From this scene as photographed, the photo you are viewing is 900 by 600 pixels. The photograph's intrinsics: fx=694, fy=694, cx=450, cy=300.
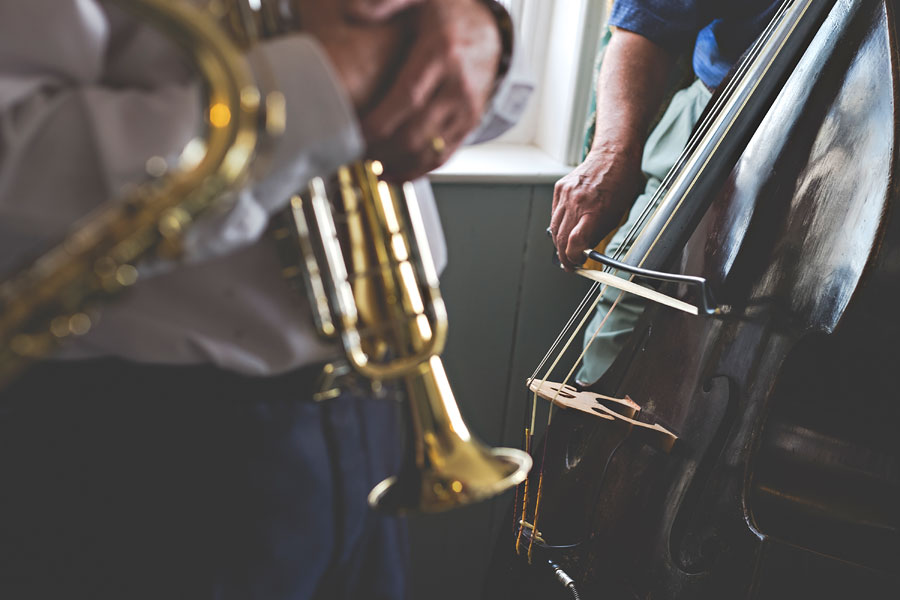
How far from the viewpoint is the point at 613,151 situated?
1.07 meters

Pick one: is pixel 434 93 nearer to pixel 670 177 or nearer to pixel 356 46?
pixel 356 46

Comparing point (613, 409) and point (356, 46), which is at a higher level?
point (356, 46)

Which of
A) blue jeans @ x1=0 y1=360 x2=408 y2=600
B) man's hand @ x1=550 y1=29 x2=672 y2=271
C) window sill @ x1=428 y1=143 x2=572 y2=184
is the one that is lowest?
blue jeans @ x1=0 y1=360 x2=408 y2=600

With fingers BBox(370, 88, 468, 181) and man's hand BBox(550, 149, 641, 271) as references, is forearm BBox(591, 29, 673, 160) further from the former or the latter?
fingers BBox(370, 88, 468, 181)

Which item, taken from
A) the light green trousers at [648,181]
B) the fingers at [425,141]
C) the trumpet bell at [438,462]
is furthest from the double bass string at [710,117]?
the fingers at [425,141]

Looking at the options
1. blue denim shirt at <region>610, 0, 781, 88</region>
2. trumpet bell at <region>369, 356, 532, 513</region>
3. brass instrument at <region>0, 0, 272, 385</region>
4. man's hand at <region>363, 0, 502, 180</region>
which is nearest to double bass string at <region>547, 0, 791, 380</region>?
blue denim shirt at <region>610, 0, 781, 88</region>

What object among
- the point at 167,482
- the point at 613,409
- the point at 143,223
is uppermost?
the point at 143,223

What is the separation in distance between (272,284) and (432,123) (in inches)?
6.9

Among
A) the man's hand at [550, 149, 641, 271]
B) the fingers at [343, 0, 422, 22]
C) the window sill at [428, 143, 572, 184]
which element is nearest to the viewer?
the fingers at [343, 0, 422, 22]

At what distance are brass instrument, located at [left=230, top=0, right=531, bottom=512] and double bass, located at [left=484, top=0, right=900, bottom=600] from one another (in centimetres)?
35

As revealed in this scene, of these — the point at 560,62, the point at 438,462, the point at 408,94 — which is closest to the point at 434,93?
the point at 408,94

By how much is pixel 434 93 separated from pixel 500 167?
950 mm

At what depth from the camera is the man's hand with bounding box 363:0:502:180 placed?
0.44 m

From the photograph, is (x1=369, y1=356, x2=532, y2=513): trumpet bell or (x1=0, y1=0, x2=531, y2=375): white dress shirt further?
(x1=369, y1=356, x2=532, y2=513): trumpet bell
